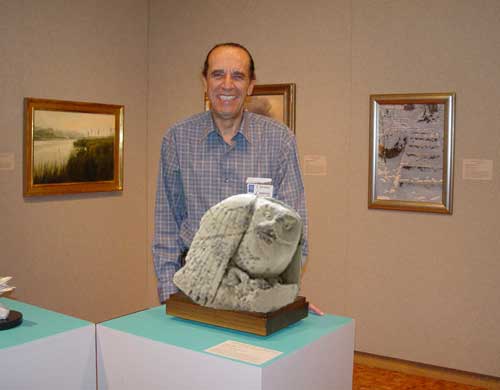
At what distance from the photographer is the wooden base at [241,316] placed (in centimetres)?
172

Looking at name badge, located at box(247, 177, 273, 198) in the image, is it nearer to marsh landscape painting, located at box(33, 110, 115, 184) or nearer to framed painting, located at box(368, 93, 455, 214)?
framed painting, located at box(368, 93, 455, 214)

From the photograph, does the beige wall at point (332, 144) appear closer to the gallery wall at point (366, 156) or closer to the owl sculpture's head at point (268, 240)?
the gallery wall at point (366, 156)

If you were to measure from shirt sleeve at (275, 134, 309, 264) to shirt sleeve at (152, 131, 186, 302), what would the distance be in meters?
0.40

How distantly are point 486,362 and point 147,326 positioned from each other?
10.6 ft

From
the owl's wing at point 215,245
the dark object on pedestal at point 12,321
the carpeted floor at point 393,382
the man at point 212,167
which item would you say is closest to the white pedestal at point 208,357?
the owl's wing at point 215,245

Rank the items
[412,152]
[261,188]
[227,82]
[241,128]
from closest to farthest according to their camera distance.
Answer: [261,188] < [227,82] < [241,128] < [412,152]

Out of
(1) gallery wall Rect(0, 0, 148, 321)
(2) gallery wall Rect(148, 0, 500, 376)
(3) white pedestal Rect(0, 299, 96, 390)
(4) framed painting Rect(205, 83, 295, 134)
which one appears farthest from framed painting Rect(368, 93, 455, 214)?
(3) white pedestal Rect(0, 299, 96, 390)

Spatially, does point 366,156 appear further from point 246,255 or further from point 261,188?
point 246,255

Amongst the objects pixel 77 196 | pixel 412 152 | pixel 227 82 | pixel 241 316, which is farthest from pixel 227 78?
pixel 77 196

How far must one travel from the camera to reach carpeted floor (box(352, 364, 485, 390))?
423 cm

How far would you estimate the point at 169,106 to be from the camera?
5.66m

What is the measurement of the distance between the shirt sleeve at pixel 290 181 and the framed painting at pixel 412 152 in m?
2.32

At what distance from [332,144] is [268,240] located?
10.7ft

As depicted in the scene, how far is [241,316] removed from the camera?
1.74 m
